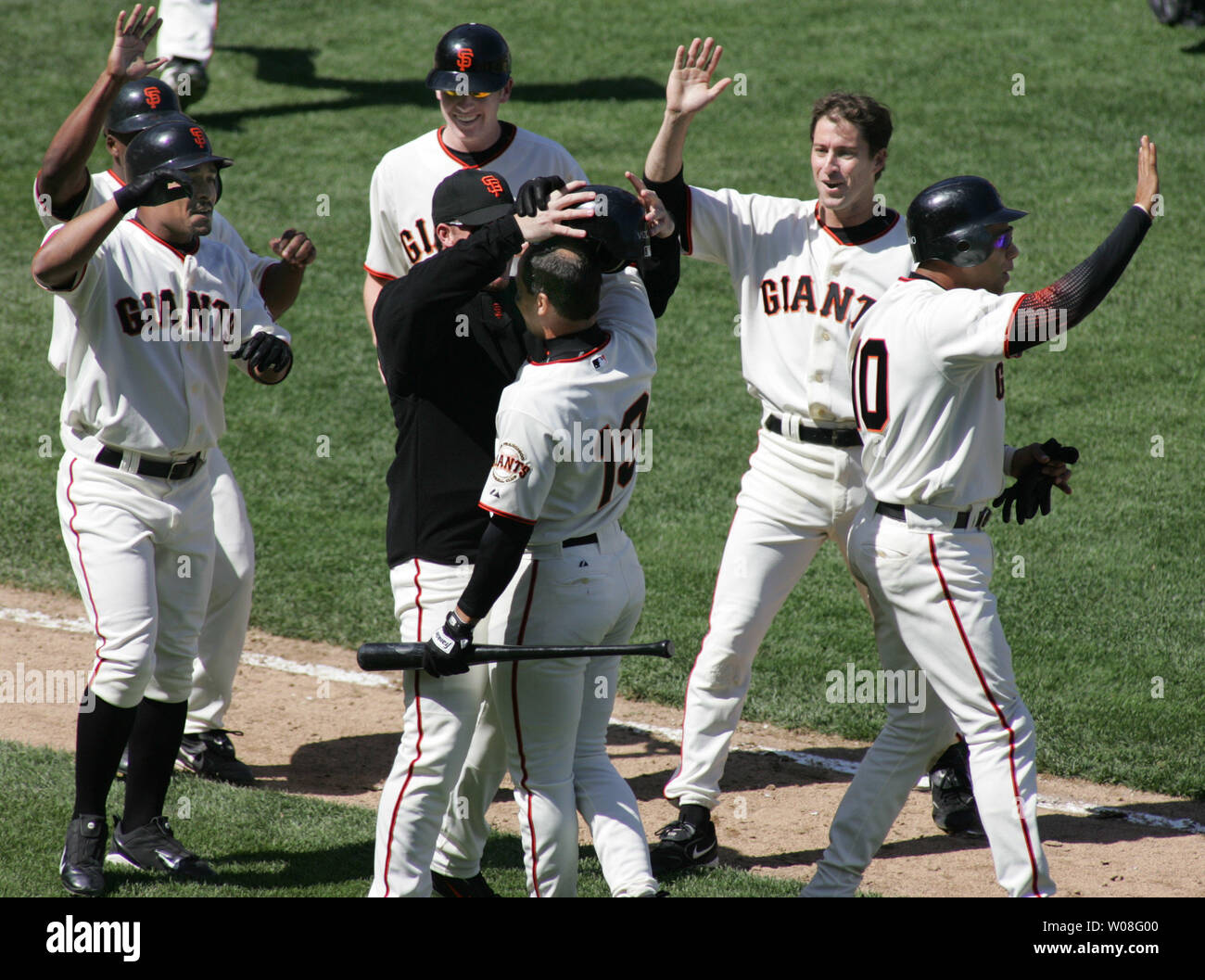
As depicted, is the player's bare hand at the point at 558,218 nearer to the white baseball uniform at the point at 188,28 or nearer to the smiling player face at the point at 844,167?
the smiling player face at the point at 844,167

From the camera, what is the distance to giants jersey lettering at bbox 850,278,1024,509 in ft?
11.8

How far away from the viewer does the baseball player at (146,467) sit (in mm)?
3949

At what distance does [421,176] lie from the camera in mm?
4902

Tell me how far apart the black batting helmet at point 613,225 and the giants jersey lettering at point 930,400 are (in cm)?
75

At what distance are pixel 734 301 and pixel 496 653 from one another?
6.83 metres

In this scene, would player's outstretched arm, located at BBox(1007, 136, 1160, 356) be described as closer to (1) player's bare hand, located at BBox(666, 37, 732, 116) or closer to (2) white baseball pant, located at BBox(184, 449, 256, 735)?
(1) player's bare hand, located at BBox(666, 37, 732, 116)

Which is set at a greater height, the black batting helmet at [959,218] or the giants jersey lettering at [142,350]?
the black batting helmet at [959,218]

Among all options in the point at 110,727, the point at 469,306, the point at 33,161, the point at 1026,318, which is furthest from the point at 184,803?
the point at 33,161

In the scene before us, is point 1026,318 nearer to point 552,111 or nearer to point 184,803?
point 184,803

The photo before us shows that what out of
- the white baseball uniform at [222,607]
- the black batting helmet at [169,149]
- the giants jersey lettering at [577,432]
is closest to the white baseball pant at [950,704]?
the giants jersey lettering at [577,432]

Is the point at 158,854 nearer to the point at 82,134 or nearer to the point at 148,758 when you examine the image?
the point at 148,758

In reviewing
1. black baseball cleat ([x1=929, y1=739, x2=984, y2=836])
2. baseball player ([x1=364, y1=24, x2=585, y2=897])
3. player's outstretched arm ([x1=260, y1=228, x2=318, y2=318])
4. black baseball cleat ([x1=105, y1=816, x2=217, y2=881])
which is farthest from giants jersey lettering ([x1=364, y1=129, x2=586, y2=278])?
black baseball cleat ([x1=929, y1=739, x2=984, y2=836])

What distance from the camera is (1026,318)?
342 cm

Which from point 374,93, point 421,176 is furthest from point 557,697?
point 374,93
